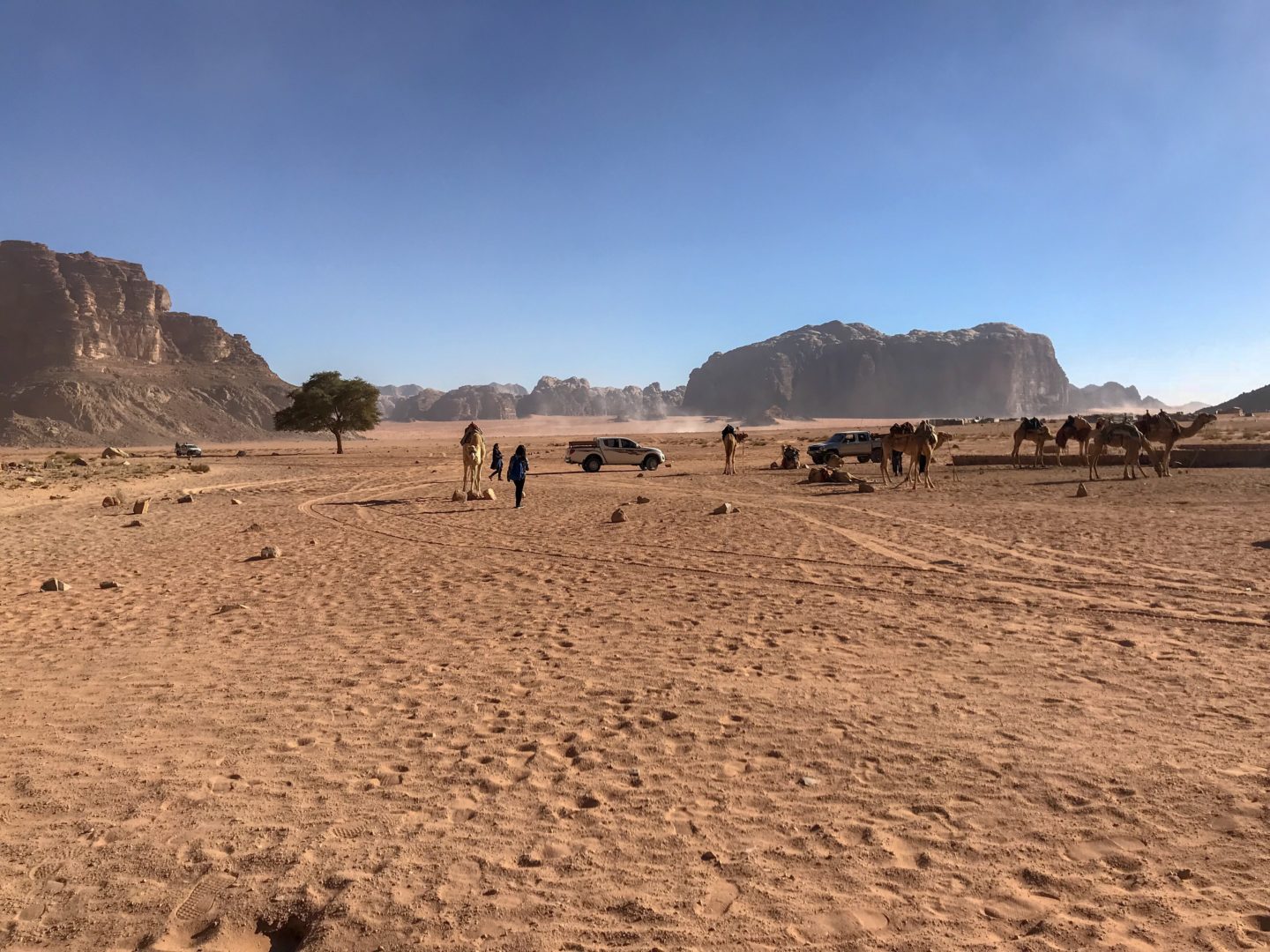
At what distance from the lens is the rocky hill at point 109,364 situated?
4409 inches

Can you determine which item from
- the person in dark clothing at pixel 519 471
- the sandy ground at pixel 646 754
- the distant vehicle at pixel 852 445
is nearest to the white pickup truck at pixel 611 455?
the distant vehicle at pixel 852 445

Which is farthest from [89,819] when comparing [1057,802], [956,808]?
[1057,802]

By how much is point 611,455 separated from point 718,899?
102ft

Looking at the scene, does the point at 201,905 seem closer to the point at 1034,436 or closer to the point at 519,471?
the point at 519,471

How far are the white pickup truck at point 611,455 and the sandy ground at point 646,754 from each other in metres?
22.1

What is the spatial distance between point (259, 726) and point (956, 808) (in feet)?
16.2

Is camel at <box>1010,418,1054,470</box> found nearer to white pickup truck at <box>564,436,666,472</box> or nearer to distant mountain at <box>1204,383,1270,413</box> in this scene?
white pickup truck at <box>564,436,666,472</box>

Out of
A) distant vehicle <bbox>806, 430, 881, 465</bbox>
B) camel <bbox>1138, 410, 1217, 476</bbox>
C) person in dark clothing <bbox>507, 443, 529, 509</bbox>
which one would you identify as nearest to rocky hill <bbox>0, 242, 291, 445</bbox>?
distant vehicle <bbox>806, 430, 881, 465</bbox>

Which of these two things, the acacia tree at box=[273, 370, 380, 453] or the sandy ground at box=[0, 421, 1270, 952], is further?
the acacia tree at box=[273, 370, 380, 453]

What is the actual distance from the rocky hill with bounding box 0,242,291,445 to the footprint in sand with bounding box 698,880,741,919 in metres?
126

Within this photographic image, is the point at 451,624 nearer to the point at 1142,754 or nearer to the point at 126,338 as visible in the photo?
the point at 1142,754

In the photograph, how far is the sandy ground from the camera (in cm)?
377

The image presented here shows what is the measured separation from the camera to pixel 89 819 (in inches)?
183

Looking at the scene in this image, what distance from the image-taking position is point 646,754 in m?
5.48
